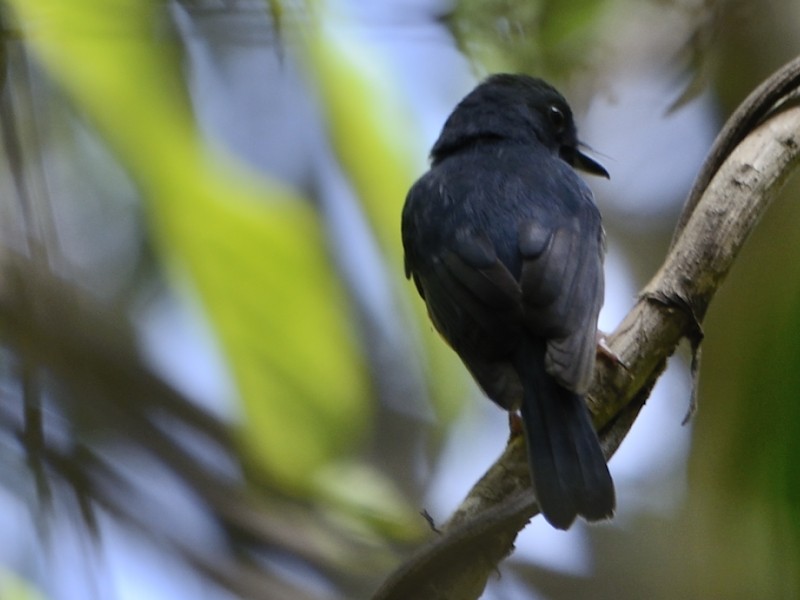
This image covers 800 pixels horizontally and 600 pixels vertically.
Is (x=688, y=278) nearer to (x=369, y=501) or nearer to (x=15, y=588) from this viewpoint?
(x=369, y=501)

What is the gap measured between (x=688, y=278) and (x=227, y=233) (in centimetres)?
Answer: 112

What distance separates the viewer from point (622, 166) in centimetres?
391

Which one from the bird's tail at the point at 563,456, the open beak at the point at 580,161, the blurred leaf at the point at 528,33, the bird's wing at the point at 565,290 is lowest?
the bird's tail at the point at 563,456

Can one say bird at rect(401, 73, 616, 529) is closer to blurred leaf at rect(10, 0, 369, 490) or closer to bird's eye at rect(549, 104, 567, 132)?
bird's eye at rect(549, 104, 567, 132)

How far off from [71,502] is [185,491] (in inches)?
12.5

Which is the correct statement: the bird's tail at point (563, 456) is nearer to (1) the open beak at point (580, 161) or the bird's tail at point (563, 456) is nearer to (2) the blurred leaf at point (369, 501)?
(2) the blurred leaf at point (369, 501)

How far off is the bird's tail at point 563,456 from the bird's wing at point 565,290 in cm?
8

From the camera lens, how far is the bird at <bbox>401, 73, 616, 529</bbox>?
7.33 ft

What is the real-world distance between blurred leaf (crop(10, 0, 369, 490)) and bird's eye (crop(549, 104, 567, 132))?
0.93 m

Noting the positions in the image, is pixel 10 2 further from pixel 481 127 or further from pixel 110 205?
pixel 481 127

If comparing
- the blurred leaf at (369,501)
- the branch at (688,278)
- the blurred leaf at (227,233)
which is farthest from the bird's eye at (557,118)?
the blurred leaf at (369,501)

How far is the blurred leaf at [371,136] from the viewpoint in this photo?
305cm

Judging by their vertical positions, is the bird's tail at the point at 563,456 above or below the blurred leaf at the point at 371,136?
below

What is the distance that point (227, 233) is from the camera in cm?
265
